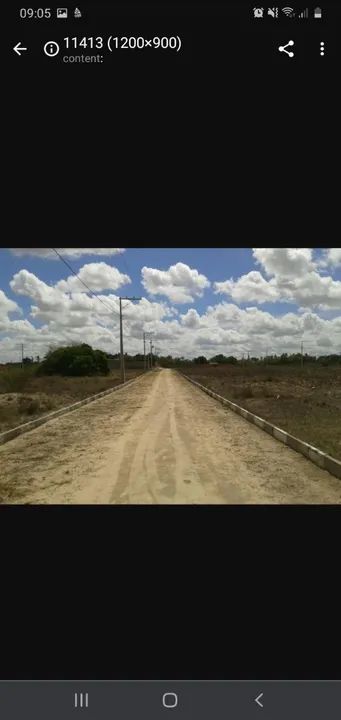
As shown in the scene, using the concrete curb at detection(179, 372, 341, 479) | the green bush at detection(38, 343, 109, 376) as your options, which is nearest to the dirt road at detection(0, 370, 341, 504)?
the concrete curb at detection(179, 372, 341, 479)

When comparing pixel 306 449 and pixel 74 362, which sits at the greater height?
pixel 74 362

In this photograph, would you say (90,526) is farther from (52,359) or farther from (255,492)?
(52,359)

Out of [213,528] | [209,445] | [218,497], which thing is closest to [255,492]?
[218,497]

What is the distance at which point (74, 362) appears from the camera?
235ft

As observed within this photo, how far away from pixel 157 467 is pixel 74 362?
64596 millimetres

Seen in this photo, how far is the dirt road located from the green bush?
57671 mm

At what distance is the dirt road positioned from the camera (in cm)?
637

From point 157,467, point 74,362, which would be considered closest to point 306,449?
point 157,467

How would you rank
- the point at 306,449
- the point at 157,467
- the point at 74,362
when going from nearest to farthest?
the point at 157,467 < the point at 306,449 < the point at 74,362

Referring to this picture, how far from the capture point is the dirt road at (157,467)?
20.9ft

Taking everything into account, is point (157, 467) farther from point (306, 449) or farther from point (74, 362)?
point (74, 362)

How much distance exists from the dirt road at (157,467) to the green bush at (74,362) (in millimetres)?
57671

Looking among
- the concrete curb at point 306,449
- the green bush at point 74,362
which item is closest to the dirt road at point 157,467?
the concrete curb at point 306,449
